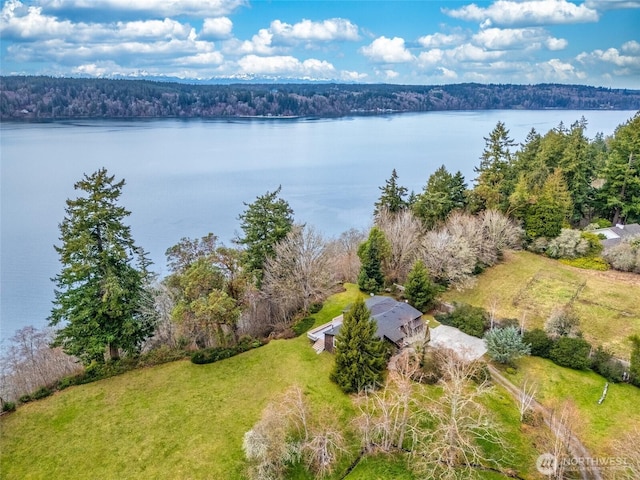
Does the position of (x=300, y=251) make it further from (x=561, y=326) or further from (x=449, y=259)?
(x=561, y=326)

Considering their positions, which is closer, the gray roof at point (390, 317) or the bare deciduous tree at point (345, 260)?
the gray roof at point (390, 317)

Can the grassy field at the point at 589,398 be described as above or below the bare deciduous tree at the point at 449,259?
below

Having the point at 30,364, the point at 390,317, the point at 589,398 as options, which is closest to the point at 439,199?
the point at 390,317

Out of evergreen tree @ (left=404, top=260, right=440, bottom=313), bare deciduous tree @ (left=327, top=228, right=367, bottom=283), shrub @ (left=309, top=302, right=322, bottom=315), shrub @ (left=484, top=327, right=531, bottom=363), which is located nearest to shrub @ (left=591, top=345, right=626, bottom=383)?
shrub @ (left=484, top=327, right=531, bottom=363)

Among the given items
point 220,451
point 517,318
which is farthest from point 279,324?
point 517,318

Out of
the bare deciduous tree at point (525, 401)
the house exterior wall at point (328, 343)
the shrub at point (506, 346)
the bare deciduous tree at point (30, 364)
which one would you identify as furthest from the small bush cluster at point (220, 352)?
the bare deciduous tree at point (525, 401)

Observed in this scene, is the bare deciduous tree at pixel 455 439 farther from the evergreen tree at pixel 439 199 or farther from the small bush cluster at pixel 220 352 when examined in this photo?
the evergreen tree at pixel 439 199
